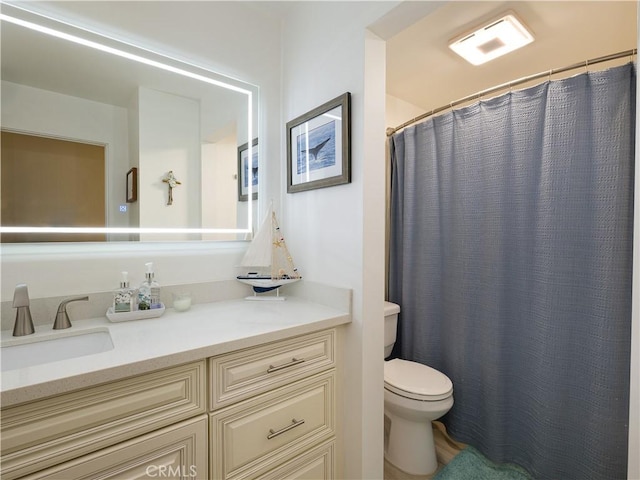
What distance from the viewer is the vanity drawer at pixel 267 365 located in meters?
0.94

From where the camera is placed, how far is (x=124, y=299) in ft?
3.79

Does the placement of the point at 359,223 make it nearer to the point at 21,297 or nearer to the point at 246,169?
the point at 246,169

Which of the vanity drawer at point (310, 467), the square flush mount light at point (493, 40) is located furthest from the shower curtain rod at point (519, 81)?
the vanity drawer at point (310, 467)

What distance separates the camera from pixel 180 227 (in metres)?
1.44

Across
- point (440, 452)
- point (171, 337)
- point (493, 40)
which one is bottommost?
point (440, 452)

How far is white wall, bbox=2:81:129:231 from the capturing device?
1116 mm

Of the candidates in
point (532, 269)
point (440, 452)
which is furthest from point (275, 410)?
point (532, 269)

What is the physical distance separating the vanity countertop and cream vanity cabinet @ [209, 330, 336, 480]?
6cm

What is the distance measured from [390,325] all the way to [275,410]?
111cm

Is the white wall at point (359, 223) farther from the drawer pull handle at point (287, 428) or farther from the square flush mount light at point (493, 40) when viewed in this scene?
the square flush mount light at point (493, 40)

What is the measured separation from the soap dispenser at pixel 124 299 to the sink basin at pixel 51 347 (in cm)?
10

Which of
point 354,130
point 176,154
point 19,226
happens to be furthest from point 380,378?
point 19,226

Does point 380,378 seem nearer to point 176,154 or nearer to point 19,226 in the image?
point 176,154

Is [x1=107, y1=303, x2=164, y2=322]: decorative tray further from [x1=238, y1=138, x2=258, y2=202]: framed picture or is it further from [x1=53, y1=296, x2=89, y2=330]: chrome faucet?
[x1=238, y1=138, x2=258, y2=202]: framed picture
